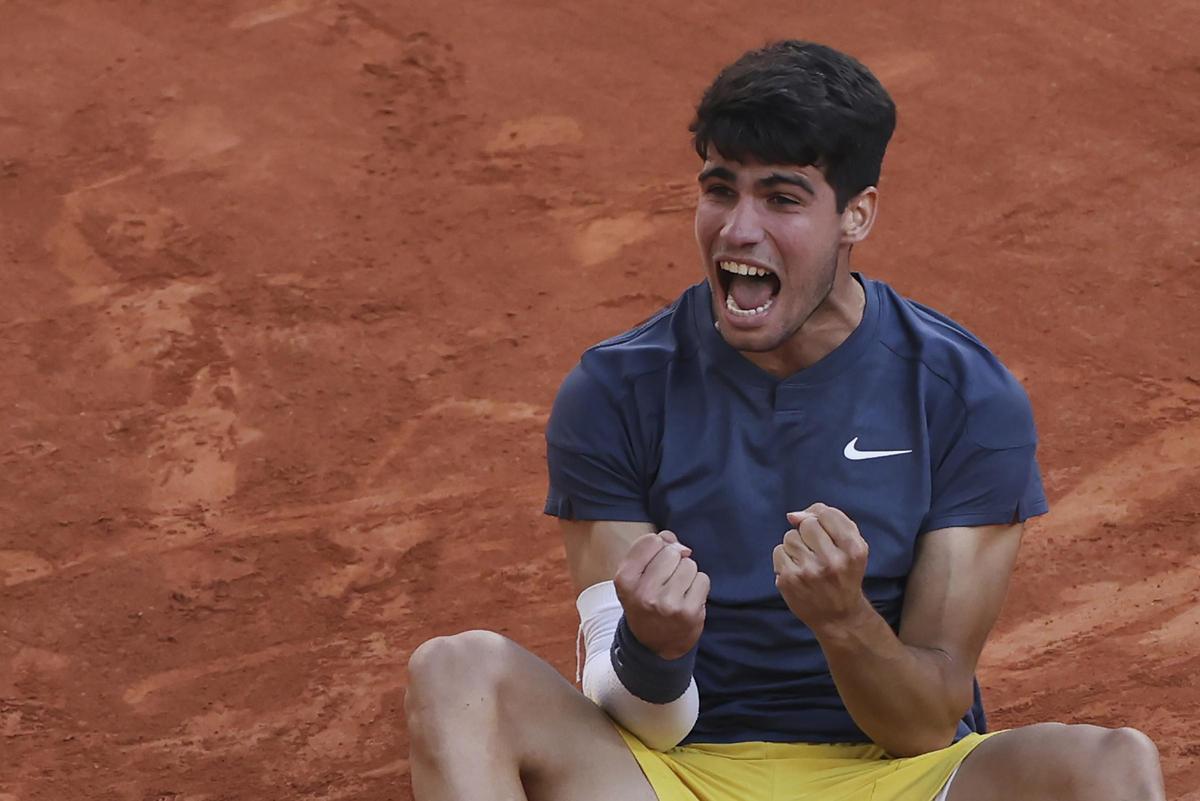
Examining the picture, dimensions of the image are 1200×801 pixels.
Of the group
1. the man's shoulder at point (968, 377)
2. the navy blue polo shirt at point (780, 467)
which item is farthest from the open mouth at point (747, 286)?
the man's shoulder at point (968, 377)

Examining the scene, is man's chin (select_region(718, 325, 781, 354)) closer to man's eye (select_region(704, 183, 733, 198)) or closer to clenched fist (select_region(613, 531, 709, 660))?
man's eye (select_region(704, 183, 733, 198))

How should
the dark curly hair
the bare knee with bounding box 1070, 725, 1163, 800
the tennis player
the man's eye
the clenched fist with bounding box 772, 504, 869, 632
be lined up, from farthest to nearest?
the man's eye < the dark curly hair < the tennis player < the clenched fist with bounding box 772, 504, 869, 632 < the bare knee with bounding box 1070, 725, 1163, 800

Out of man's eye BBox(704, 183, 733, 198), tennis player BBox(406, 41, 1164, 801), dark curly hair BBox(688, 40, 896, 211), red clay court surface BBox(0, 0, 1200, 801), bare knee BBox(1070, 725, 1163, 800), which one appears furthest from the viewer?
red clay court surface BBox(0, 0, 1200, 801)

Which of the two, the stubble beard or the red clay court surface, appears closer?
the stubble beard

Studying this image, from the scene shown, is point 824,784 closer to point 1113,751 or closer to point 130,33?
point 1113,751

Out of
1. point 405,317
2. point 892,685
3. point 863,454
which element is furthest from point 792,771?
point 405,317

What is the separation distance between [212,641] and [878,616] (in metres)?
2.86

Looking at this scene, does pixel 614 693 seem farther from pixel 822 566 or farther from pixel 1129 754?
pixel 1129 754

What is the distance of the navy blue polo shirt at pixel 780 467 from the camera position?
370cm

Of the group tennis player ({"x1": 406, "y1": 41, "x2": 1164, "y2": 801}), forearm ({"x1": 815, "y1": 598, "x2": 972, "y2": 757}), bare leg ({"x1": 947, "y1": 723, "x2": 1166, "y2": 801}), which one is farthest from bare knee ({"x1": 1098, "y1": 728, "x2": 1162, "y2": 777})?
forearm ({"x1": 815, "y1": 598, "x2": 972, "y2": 757})

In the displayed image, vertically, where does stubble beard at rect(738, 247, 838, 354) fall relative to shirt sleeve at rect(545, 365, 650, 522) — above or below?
above

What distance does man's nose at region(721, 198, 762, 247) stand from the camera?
3.71m

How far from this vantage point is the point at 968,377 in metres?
3.75

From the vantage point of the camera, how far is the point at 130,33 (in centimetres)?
859
